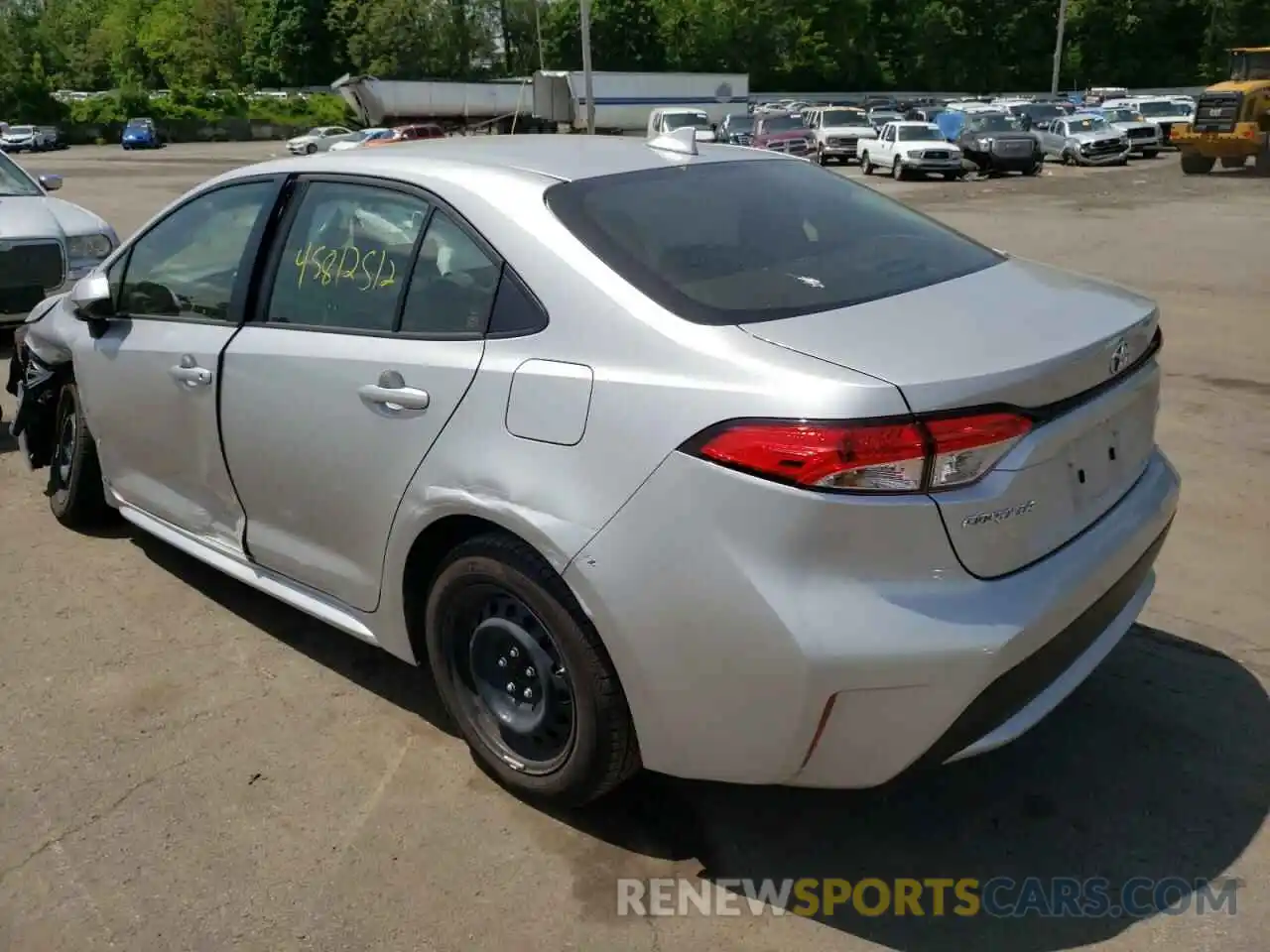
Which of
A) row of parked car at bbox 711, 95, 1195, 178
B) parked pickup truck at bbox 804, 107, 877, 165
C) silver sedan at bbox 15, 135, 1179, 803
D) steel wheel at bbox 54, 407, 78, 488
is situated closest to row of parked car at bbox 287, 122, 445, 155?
row of parked car at bbox 711, 95, 1195, 178

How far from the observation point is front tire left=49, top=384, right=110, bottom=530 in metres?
4.83

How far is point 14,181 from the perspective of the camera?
9.50 metres

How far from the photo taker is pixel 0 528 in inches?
206

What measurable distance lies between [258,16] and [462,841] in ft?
377

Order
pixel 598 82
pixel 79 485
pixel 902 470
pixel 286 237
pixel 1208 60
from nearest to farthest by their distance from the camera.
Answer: pixel 902 470 → pixel 286 237 → pixel 79 485 → pixel 598 82 → pixel 1208 60

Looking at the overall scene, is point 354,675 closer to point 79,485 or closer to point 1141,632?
point 79,485

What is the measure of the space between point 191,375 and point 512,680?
1602mm

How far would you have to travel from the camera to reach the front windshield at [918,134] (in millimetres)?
29281

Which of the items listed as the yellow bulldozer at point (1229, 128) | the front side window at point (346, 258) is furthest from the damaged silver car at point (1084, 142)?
the front side window at point (346, 258)

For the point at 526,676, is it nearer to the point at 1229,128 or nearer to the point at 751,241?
the point at 751,241

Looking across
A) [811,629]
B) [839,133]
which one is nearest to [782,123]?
[839,133]

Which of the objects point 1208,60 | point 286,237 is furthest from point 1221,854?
point 1208,60

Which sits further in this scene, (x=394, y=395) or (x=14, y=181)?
(x=14, y=181)

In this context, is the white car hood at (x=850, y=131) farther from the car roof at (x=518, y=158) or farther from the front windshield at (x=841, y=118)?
the car roof at (x=518, y=158)
